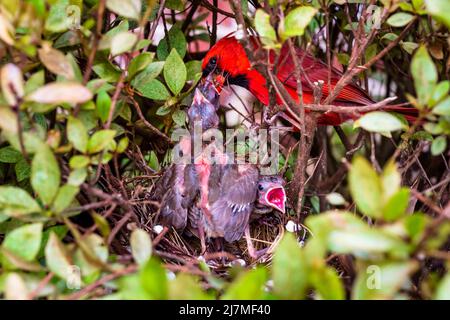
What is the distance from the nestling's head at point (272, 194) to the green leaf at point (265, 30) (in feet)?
2.86

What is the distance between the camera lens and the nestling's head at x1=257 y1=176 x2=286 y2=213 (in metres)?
2.58

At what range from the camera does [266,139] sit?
9.11ft

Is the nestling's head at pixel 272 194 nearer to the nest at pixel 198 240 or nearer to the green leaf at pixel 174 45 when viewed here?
the nest at pixel 198 240

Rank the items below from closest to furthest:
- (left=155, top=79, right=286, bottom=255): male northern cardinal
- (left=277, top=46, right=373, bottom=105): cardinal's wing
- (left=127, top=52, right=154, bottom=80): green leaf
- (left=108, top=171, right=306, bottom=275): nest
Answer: (left=127, top=52, right=154, bottom=80): green leaf → (left=108, top=171, right=306, bottom=275): nest → (left=155, top=79, right=286, bottom=255): male northern cardinal → (left=277, top=46, right=373, bottom=105): cardinal's wing

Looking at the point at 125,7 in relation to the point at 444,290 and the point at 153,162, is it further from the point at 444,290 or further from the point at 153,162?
the point at 153,162

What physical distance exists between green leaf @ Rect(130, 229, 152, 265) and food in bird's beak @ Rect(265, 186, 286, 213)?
1043 millimetres

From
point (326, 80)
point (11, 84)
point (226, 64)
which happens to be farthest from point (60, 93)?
point (226, 64)

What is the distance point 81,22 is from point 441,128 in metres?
1.14

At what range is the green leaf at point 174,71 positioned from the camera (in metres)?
2.44

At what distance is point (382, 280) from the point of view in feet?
4.18

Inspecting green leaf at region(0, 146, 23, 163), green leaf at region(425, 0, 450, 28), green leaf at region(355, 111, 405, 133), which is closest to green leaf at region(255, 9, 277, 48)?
green leaf at region(355, 111, 405, 133)

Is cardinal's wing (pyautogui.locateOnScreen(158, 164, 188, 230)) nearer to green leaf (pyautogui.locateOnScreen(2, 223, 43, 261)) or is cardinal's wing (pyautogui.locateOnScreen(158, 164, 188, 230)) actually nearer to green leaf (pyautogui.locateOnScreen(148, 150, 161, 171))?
green leaf (pyautogui.locateOnScreen(148, 150, 161, 171))
